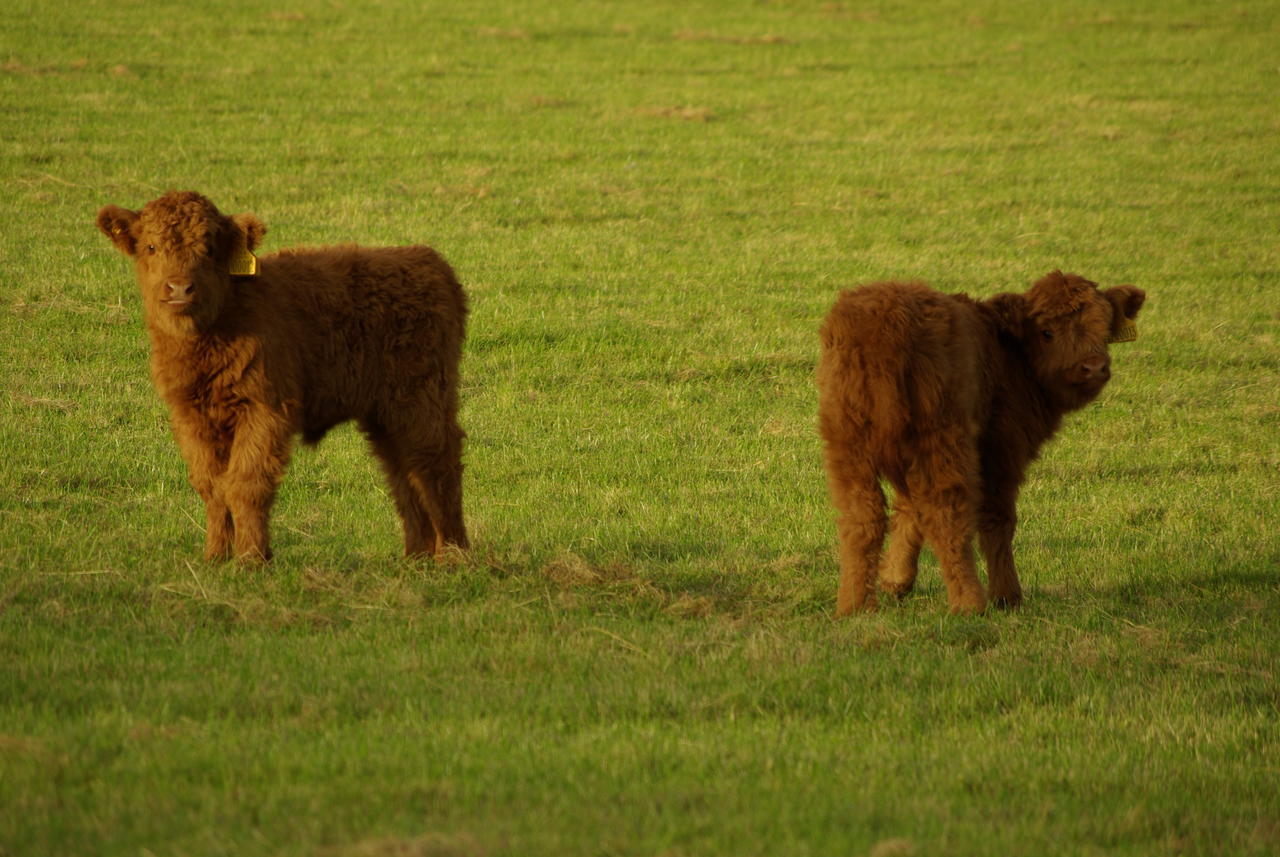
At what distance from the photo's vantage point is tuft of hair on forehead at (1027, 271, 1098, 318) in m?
9.45

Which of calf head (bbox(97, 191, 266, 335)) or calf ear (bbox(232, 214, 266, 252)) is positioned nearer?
calf head (bbox(97, 191, 266, 335))

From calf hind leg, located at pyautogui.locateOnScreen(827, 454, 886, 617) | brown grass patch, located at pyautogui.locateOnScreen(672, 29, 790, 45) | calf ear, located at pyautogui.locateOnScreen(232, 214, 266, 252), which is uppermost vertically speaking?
brown grass patch, located at pyautogui.locateOnScreen(672, 29, 790, 45)

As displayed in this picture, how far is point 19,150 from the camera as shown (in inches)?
837

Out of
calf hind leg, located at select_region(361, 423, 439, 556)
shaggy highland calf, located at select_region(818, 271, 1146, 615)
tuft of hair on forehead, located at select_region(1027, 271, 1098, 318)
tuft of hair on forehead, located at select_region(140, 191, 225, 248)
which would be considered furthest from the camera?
calf hind leg, located at select_region(361, 423, 439, 556)

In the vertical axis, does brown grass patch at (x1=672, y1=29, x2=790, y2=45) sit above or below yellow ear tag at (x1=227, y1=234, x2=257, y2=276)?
above

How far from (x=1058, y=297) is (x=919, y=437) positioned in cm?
178

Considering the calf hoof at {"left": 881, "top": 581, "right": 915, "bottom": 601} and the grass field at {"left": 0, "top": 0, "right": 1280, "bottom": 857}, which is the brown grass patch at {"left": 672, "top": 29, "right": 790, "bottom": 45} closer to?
the grass field at {"left": 0, "top": 0, "right": 1280, "bottom": 857}

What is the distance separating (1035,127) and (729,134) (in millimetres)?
5294

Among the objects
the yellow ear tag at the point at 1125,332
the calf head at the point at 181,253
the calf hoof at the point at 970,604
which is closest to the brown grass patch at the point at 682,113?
the yellow ear tag at the point at 1125,332

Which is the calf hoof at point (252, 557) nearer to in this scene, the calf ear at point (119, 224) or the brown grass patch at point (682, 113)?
the calf ear at point (119, 224)

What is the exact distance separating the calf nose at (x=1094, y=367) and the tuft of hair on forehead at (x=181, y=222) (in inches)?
206

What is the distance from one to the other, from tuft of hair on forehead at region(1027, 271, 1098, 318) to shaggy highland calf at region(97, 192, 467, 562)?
3705 mm

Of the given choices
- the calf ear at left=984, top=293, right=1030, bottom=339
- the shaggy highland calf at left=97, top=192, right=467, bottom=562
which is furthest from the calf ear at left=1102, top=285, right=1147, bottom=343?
the shaggy highland calf at left=97, top=192, right=467, bottom=562

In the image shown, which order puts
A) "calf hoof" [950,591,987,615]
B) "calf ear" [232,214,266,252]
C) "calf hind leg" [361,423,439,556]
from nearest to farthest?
"calf hoof" [950,591,987,615]
"calf ear" [232,214,266,252]
"calf hind leg" [361,423,439,556]
